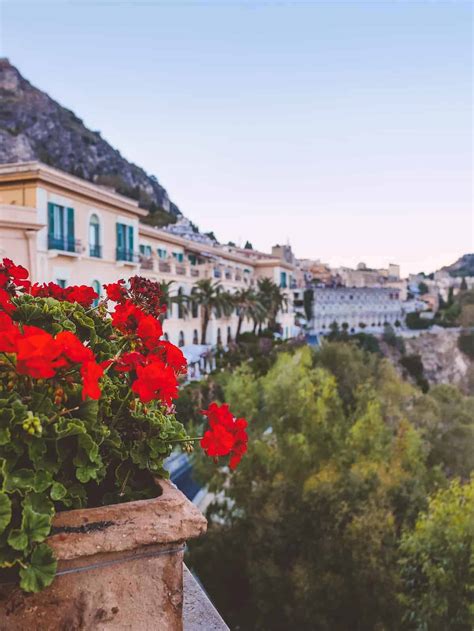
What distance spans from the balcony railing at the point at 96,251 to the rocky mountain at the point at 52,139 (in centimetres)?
6943

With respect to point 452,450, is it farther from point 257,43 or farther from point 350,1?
point 257,43

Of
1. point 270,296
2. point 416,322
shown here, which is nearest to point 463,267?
point 416,322

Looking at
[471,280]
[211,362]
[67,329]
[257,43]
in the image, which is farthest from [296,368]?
[471,280]

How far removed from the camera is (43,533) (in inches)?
51.6

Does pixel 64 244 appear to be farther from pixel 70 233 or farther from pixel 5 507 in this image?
pixel 5 507

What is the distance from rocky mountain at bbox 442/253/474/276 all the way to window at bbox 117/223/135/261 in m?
162

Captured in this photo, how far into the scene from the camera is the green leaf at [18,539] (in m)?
1.28

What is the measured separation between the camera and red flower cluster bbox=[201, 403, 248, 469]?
1.75 metres

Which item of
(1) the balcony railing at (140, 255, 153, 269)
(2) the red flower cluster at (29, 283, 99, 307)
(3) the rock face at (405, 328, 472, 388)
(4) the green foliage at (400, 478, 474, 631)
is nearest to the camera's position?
(2) the red flower cluster at (29, 283, 99, 307)

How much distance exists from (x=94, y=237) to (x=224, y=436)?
20652 mm

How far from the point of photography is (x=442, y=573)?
10758 mm

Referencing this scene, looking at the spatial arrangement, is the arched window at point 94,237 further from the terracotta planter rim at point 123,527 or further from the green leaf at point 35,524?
the green leaf at point 35,524

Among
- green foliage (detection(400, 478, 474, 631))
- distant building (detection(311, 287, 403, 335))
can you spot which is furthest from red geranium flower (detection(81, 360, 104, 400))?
distant building (detection(311, 287, 403, 335))

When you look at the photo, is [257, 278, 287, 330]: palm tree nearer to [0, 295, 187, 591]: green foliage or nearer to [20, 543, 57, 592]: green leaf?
[0, 295, 187, 591]: green foliage
